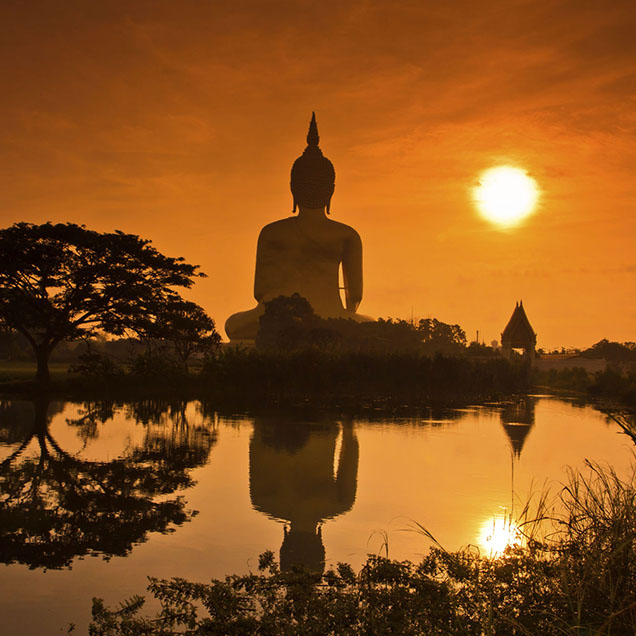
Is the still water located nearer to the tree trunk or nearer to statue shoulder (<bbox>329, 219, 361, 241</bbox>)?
the tree trunk

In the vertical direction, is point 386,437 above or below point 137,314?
below

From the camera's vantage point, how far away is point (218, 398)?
2150 centimetres

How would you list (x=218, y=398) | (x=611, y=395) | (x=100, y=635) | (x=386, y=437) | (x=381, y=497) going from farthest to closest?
(x=611, y=395) → (x=218, y=398) → (x=386, y=437) → (x=381, y=497) → (x=100, y=635)

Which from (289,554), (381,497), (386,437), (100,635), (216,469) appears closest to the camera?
(100,635)

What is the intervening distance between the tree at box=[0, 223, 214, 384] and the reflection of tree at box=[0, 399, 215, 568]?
10.4 metres

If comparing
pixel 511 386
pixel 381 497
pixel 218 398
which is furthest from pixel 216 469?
pixel 511 386

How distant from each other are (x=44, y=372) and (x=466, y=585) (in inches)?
755

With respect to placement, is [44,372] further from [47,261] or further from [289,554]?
[289,554]

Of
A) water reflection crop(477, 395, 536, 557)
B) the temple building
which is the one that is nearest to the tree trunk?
water reflection crop(477, 395, 536, 557)

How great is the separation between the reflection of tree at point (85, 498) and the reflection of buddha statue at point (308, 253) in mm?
29096

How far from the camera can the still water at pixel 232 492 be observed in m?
5.75

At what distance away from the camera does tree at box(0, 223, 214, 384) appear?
21.8 metres

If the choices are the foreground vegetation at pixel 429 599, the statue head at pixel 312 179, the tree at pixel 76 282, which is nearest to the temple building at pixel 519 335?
the statue head at pixel 312 179

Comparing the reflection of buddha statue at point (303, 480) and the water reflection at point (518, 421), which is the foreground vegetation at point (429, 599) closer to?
the reflection of buddha statue at point (303, 480)
